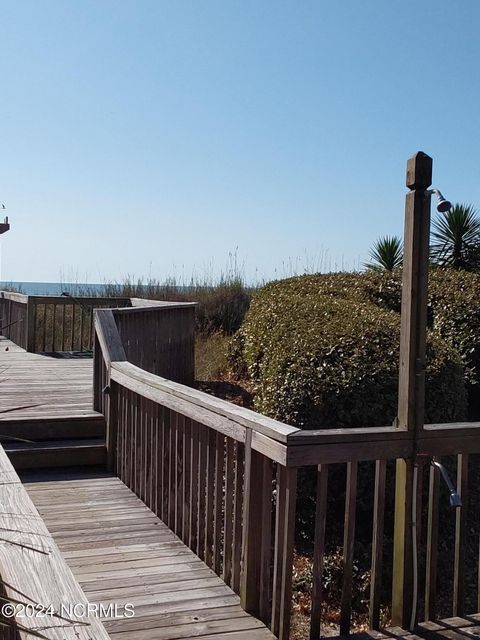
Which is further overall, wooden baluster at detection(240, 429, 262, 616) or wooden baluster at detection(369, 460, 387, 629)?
wooden baluster at detection(240, 429, 262, 616)

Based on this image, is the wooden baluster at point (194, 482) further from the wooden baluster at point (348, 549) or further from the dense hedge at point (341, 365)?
the dense hedge at point (341, 365)

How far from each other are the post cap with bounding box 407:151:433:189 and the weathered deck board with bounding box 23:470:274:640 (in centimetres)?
213

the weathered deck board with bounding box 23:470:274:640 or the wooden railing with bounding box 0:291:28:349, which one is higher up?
the wooden railing with bounding box 0:291:28:349

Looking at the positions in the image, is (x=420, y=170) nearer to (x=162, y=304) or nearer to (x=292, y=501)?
(x=292, y=501)

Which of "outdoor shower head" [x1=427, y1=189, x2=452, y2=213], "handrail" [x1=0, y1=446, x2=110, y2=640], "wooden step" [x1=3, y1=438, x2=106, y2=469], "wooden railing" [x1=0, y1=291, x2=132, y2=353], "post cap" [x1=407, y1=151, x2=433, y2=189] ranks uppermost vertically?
"post cap" [x1=407, y1=151, x2=433, y2=189]

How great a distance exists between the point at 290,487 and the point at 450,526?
345 cm

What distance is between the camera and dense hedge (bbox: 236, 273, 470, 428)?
5.42 m

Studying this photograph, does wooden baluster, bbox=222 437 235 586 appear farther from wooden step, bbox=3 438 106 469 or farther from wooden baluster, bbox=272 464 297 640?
wooden step, bbox=3 438 106 469

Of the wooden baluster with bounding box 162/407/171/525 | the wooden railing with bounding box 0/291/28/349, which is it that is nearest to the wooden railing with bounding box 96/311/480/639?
the wooden baluster with bounding box 162/407/171/525

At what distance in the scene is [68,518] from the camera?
452 cm

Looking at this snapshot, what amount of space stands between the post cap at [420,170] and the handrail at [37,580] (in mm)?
2181

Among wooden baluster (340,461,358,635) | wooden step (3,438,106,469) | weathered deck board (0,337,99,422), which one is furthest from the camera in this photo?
weathered deck board (0,337,99,422)

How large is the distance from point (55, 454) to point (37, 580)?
15.0ft

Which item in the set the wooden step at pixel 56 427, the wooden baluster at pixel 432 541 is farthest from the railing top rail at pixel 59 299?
the wooden baluster at pixel 432 541
